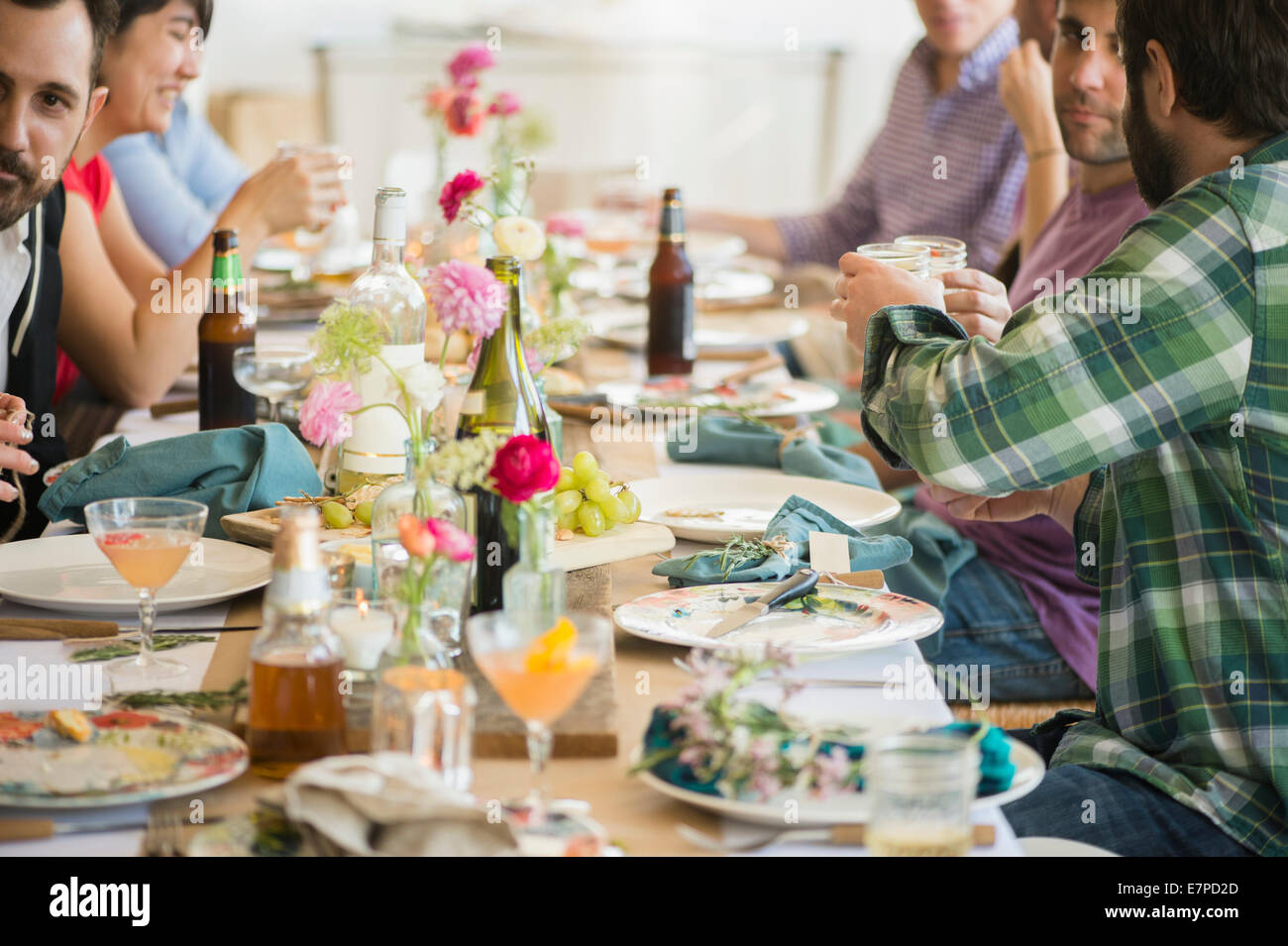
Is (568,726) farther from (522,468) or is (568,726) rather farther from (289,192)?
(289,192)

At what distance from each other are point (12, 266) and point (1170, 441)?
5.01ft

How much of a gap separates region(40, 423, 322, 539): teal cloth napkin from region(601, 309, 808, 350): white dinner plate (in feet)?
3.70

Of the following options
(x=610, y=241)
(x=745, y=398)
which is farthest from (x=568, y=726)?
(x=610, y=241)

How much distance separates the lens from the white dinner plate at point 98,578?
1244mm

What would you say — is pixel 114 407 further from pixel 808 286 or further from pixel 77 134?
pixel 808 286

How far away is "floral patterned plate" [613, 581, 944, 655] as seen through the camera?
3.85ft

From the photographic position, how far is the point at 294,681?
0.94 metres

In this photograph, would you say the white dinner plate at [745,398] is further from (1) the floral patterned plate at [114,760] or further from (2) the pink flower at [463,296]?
(1) the floral patterned plate at [114,760]

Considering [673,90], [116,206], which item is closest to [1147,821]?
[116,206]

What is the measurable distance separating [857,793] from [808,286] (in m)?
2.88

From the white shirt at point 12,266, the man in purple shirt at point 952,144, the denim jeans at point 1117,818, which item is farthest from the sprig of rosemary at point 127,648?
the man in purple shirt at point 952,144

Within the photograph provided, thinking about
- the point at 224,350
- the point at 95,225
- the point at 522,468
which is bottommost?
the point at 522,468

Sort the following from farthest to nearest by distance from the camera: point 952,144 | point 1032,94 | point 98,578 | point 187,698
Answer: point 952,144
point 1032,94
point 98,578
point 187,698

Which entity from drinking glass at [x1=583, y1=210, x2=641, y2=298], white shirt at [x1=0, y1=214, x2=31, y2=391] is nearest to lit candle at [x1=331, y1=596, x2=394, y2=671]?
white shirt at [x1=0, y1=214, x2=31, y2=391]
